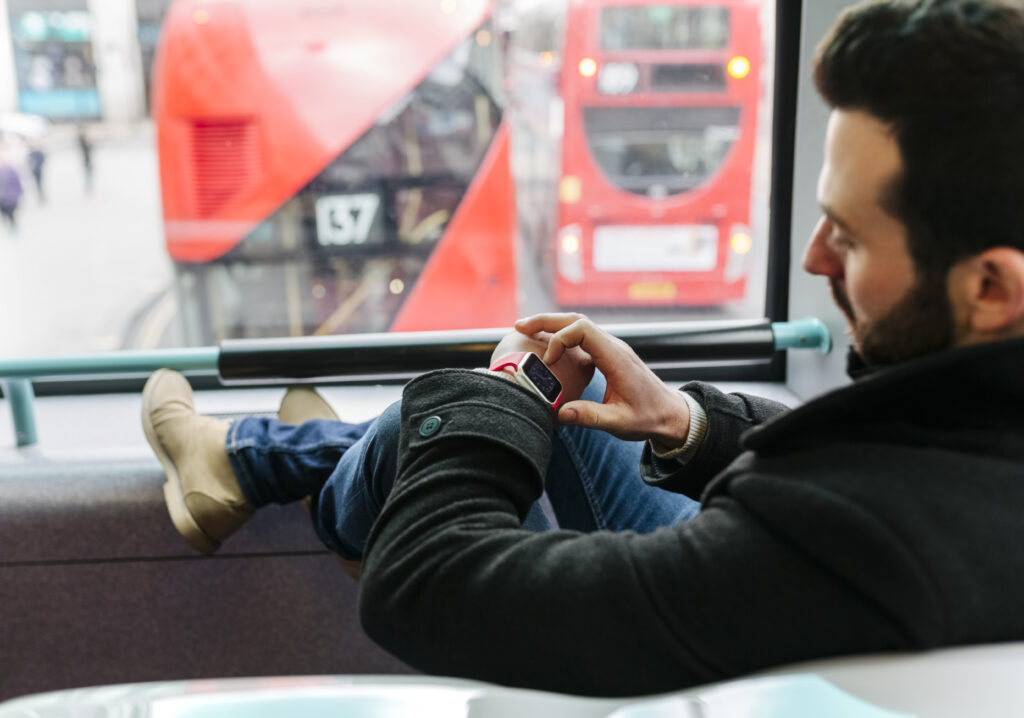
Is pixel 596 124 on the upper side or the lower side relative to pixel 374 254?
upper

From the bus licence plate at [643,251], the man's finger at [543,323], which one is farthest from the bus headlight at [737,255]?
the man's finger at [543,323]

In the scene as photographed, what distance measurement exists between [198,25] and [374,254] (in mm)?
914

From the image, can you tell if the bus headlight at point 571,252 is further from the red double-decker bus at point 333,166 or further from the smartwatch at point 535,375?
the smartwatch at point 535,375

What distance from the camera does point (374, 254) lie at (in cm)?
312

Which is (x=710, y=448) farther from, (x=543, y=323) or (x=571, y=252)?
(x=571, y=252)

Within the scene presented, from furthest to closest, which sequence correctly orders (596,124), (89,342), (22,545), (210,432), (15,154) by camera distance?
(596,124) → (89,342) → (15,154) → (22,545) → (210,432)

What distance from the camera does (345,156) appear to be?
2996 millimetres

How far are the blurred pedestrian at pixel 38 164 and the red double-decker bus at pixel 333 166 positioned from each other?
0.35 meters

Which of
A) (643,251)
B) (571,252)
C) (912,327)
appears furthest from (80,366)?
(643,251)

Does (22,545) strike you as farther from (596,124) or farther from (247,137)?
(596,124)

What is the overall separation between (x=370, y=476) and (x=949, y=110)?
0.76 metres

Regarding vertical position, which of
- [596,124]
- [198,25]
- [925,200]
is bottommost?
[925,200]

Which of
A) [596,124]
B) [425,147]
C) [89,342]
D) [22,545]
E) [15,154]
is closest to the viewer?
[22,545]

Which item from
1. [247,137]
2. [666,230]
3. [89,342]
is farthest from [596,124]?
[89,342]
